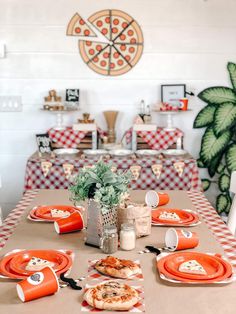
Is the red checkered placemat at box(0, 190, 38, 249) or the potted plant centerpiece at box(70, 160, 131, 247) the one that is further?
the red checkered placemat at box(0, 190, 38, 249)

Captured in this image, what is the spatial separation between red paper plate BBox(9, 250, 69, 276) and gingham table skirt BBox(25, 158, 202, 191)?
1.96 meters

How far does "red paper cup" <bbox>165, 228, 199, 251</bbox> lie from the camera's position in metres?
1.84

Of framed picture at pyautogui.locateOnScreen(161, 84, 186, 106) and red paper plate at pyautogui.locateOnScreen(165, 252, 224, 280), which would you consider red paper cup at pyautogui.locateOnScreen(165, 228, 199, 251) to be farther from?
framed picture at pyautogui.locateOnScreen(161, 84, 186, 106)

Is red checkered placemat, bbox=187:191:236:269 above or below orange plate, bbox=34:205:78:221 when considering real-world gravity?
below

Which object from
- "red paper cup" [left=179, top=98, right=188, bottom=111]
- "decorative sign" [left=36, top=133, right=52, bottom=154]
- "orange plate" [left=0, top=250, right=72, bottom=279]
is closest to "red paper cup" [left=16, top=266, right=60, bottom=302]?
"orange plate" [left=0, top=250, right=72, bottom=279]

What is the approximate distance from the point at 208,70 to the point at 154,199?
2.16 m

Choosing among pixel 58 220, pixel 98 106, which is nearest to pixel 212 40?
pixel 98 106

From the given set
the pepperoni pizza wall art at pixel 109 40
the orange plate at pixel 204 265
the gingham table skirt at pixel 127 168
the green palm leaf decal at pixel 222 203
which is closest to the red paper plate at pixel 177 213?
the orange plate at pixel 204 265

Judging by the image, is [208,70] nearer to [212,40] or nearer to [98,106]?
[212,40]

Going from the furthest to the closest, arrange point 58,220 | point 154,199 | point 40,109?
point 40,109 < point 154,199 < point 58,220

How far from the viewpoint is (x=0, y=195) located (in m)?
4.43

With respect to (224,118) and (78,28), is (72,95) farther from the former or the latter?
(224,118)

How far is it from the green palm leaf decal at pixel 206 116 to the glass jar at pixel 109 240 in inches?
104

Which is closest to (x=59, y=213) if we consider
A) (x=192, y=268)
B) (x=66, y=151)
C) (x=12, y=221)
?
(x=12, y=221)
